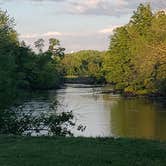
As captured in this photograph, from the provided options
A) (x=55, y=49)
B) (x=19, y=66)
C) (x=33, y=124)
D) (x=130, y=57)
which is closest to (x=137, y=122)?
(x=33, y=124)

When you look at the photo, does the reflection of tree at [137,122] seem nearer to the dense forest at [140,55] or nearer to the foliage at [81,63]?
the dense forest at [140,55]

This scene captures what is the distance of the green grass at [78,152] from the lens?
9.86 meters

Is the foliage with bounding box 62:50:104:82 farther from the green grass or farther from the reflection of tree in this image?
the green grass

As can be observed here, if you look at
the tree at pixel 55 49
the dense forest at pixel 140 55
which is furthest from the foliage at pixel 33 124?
the tree at pixel 55 49

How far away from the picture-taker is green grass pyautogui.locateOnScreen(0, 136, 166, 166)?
9.86 meters

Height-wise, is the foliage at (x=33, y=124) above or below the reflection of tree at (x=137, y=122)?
above

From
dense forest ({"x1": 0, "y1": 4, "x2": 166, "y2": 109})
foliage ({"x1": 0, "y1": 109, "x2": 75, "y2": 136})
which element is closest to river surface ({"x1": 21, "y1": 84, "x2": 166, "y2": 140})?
foliage ({"x1": 0, "y1": 109, "x2": 75, "y2": 136})

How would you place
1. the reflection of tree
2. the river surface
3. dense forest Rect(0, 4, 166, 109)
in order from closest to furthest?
the river surface → the reflection of tree → dense forest Rect(0, 4, 166, 109)

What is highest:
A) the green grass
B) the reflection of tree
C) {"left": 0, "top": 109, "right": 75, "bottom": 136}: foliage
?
the green grass

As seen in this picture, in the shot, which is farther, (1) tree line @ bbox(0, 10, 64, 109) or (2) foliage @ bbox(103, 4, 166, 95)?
(2) foliage @ bbox(103, 4, 166, 95)

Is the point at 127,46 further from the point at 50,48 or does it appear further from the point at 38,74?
the point at 50,48

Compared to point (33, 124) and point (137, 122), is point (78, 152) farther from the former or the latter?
point (137, 122)

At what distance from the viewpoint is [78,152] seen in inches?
437

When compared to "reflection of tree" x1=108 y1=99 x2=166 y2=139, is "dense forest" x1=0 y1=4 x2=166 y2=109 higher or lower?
higher
